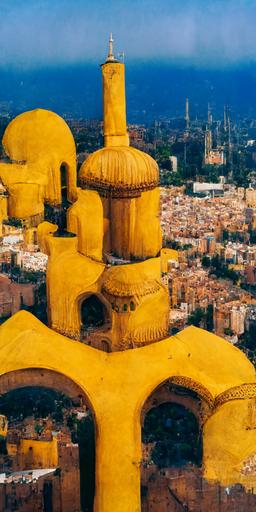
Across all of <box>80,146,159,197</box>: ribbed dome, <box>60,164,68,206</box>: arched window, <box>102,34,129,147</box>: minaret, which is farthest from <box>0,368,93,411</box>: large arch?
<box>60,164,68,206</box>: arched window

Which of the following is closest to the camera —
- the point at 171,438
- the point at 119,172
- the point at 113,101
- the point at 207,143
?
the point at 119,172

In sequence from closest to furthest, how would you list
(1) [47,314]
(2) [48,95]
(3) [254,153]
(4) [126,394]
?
(4) [126,394] < (1) [47,314] < (2) [48,95] < (3) [254,153]

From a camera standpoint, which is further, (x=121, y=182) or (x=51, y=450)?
(x=51, y=450)

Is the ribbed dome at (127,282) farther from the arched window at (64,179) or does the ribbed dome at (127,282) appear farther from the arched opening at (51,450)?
the arched window at (64,179)

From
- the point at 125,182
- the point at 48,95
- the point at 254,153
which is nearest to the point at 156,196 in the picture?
the point at 125,182

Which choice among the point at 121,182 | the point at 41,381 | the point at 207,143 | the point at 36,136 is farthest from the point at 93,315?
the point at 207,143

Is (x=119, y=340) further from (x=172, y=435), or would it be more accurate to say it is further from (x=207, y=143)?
(x=207, y=143)

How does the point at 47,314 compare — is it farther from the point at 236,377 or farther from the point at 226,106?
the point at 226,106
